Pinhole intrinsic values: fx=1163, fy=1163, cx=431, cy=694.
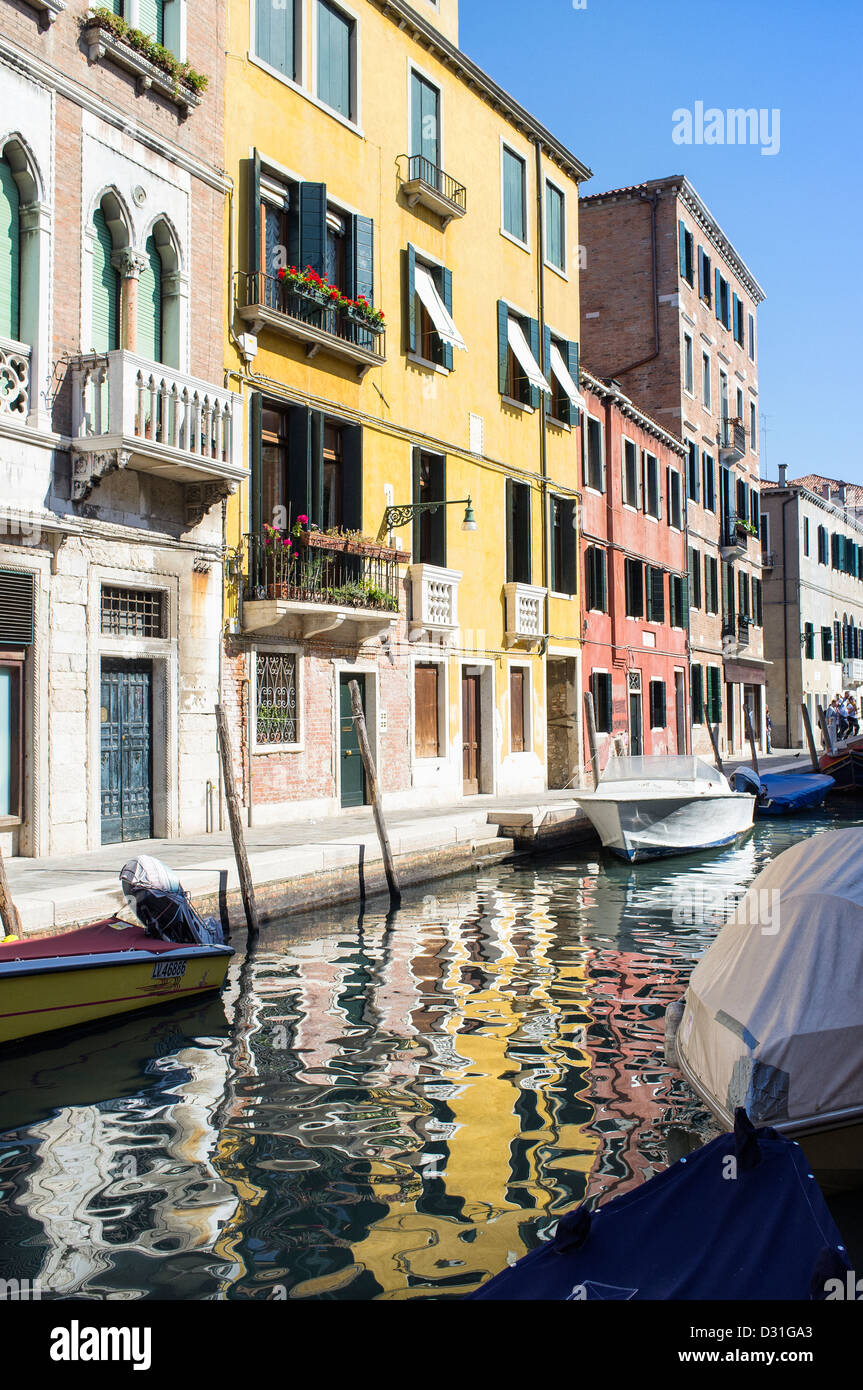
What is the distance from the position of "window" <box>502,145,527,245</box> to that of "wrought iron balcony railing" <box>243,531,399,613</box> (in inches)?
319

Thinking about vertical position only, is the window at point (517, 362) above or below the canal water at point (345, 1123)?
above

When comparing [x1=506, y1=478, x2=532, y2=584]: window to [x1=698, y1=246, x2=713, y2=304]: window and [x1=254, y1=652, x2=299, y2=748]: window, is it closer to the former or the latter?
[x1=254, y1=652, x2=299, y2=748]: window

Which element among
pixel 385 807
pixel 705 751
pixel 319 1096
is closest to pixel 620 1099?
pixel 319 1096

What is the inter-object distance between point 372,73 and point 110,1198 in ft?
51.1

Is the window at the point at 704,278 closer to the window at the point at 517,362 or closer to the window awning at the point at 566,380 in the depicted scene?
the window awning at the point at 566,380

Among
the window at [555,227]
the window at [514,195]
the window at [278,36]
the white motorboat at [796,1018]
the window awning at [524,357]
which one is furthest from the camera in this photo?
the window at [555,227]

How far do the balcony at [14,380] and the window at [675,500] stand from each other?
1995cm

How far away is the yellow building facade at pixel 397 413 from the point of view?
13727 mm

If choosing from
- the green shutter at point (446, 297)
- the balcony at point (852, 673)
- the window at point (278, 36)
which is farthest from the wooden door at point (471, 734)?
the balcony at point (852, 673)

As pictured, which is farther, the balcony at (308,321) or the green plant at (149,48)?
the balcony at (308,321)

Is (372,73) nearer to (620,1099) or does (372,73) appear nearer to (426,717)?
(426,717)

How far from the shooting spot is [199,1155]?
503 cm

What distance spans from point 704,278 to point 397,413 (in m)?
18.1

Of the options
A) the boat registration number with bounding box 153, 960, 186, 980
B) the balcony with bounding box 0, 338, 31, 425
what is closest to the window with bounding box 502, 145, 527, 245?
the balcony with bounding box 0, 338, 31, 425
